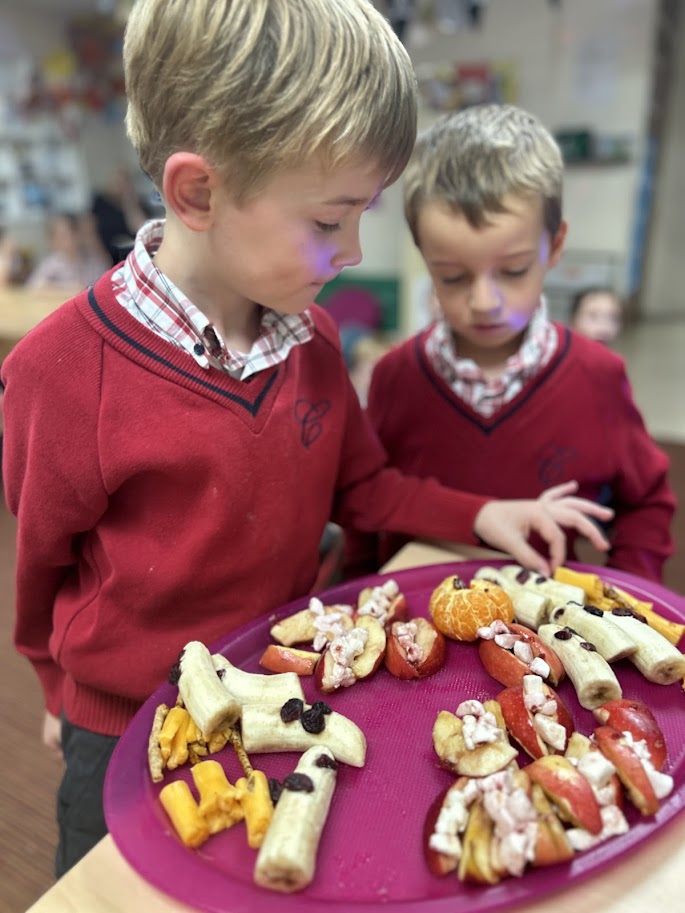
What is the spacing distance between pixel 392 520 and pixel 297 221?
45 centimetres

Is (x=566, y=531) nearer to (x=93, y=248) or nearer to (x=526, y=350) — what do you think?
(x=526, y=350)

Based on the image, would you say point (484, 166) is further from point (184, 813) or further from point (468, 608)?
point (184, 813)

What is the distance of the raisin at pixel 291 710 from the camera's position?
23.2 inches

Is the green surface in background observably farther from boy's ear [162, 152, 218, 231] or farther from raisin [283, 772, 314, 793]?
raisin [283, 772, 314, 793]

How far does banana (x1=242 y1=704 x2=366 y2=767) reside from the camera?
0.58m

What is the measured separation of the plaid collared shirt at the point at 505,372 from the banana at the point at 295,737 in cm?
59

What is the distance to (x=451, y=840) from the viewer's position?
19.5 inches

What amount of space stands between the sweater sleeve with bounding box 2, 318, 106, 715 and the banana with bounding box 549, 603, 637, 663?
467 millimetres

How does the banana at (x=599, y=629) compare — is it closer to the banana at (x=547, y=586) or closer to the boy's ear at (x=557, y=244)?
the banana at (x=547, y=586)

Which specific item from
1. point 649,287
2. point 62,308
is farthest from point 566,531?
point 649,287

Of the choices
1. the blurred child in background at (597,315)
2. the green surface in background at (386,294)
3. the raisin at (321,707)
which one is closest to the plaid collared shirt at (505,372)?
the raisin at (321,707)

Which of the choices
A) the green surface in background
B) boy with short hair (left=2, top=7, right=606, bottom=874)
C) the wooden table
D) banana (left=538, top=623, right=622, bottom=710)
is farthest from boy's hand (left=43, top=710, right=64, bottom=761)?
the green surface in background

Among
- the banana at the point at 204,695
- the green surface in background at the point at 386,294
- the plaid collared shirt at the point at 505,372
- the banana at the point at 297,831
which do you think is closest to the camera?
the banana at the point at 297,831

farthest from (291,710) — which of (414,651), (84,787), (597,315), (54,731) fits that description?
(597,315)
